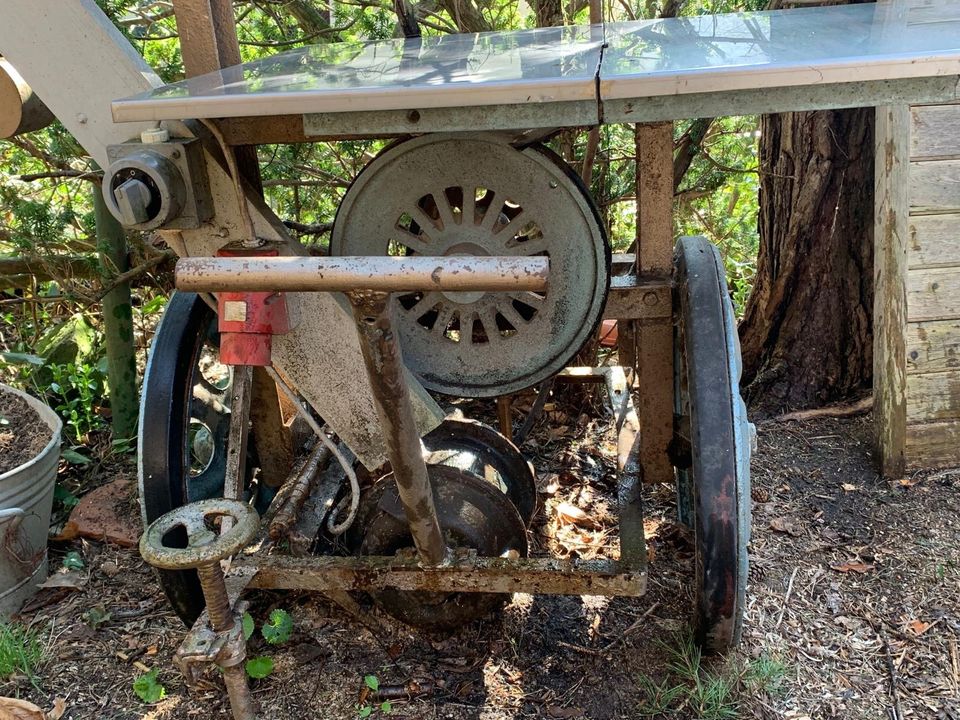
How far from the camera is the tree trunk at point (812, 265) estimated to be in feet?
10.7

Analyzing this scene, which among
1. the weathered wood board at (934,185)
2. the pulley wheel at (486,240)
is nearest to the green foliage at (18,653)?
the pulley wheel at (486,240)

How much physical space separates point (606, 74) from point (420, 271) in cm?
63

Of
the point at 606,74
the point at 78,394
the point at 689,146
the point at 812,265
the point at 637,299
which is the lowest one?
the point at 78,394

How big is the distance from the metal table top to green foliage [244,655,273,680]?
146 cm

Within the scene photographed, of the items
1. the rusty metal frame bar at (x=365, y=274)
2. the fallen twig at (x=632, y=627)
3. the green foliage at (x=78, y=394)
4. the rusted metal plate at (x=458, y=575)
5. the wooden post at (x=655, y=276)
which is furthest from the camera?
the green foliage at (x=78, y=394)

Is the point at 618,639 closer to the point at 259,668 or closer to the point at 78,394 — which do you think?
the point at 259,668

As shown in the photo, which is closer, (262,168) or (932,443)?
(932,443)

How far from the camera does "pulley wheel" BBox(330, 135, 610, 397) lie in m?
2.20

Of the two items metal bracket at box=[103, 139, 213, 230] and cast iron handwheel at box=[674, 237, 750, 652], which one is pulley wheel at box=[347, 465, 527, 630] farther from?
metal bracket at box=[103, 139, 213, 230]

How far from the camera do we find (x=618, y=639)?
2.45 metres

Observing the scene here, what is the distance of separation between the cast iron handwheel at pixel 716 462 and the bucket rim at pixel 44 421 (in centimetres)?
206

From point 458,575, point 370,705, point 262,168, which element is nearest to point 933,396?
point 458,575

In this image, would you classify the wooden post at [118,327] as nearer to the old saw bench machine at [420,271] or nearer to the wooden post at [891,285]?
the old saw bench machine at [420,271]

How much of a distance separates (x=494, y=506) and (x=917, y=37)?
60.0 inches
